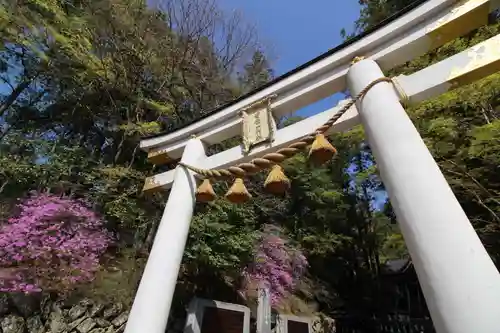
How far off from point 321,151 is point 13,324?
205 inches

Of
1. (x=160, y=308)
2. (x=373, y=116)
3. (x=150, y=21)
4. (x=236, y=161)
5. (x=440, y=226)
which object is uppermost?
(x=150, y=21)

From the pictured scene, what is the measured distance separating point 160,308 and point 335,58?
2.86m

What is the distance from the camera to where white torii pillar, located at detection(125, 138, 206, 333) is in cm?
259

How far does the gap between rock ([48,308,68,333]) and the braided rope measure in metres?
3.48

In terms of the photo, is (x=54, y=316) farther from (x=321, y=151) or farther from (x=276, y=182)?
(x=321, y=151)

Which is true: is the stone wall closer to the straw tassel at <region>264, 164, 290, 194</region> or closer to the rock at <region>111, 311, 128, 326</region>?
the rock at <region>111, 311, 128, 326</region>

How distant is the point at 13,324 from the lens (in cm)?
442

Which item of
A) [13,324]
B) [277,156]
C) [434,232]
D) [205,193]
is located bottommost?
[13,324]

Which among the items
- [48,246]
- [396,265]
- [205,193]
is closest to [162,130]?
[48,246]

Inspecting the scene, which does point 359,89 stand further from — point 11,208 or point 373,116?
point 11,208

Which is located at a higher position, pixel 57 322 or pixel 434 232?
pixel 434 232

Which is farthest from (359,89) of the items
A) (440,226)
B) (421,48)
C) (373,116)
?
(440,226)

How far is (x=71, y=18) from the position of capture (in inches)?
272

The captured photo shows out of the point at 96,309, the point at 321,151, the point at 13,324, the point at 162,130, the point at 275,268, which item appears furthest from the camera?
the point at 162,130
